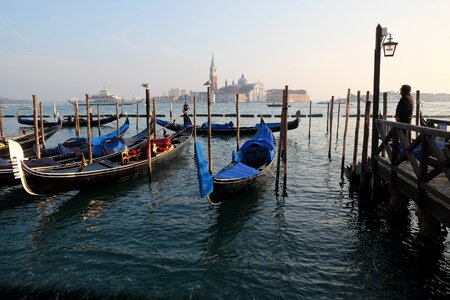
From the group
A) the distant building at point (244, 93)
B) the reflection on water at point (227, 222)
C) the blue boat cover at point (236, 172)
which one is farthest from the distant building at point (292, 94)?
the reflection on water at point (227, 222)

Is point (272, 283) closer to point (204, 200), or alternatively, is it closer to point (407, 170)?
point (407, 170)

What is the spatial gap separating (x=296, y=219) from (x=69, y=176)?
5.88 m

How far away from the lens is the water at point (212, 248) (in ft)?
15.1

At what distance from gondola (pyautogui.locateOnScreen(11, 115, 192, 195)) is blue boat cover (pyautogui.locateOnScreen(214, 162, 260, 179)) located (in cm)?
371

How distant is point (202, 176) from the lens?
21.3 ft

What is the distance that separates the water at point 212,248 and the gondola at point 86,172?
407 mm

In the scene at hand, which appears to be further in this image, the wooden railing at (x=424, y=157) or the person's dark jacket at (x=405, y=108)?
the person's dark jacket at (x=405, y=108)

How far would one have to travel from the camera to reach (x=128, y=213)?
7.77 meters

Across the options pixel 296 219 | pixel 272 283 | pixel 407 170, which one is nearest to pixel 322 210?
pixel 296 219

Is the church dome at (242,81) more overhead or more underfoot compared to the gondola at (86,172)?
more overhead

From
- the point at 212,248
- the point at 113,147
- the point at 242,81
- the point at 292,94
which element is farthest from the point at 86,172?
the point at 242,81

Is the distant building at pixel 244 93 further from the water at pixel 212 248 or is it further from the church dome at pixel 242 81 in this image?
the water at pixel 212 248

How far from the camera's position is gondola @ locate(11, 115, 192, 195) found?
7.54m

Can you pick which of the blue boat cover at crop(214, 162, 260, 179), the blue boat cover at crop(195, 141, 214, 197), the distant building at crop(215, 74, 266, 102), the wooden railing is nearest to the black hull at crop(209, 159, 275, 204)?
the blue boat cover at crop(214, 162, 260, 179)
